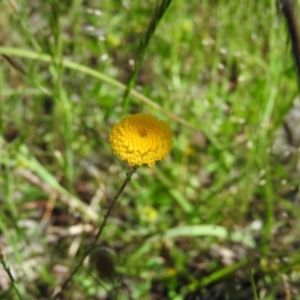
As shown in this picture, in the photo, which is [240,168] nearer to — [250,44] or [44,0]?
[250,44]

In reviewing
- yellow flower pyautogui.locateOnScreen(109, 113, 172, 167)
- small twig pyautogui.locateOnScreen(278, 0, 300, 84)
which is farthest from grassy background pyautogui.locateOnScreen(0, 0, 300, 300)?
small twig pyautogui.locateOnScreen(278, 0, 300, 84)

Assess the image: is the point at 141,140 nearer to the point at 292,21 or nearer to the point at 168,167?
the point at 292,21

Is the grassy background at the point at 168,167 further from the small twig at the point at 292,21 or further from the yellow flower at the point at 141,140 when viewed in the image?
the small twig at the point at 292,21

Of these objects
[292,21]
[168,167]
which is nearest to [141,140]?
[292,21]

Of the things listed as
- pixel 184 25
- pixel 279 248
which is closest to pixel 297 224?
pixel 279 248

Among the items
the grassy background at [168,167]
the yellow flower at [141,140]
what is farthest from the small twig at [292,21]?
the grassy background at [168,167]

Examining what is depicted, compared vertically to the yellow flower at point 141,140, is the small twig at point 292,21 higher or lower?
higher

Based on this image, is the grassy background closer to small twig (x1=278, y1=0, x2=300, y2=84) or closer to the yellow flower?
the yellow flower
